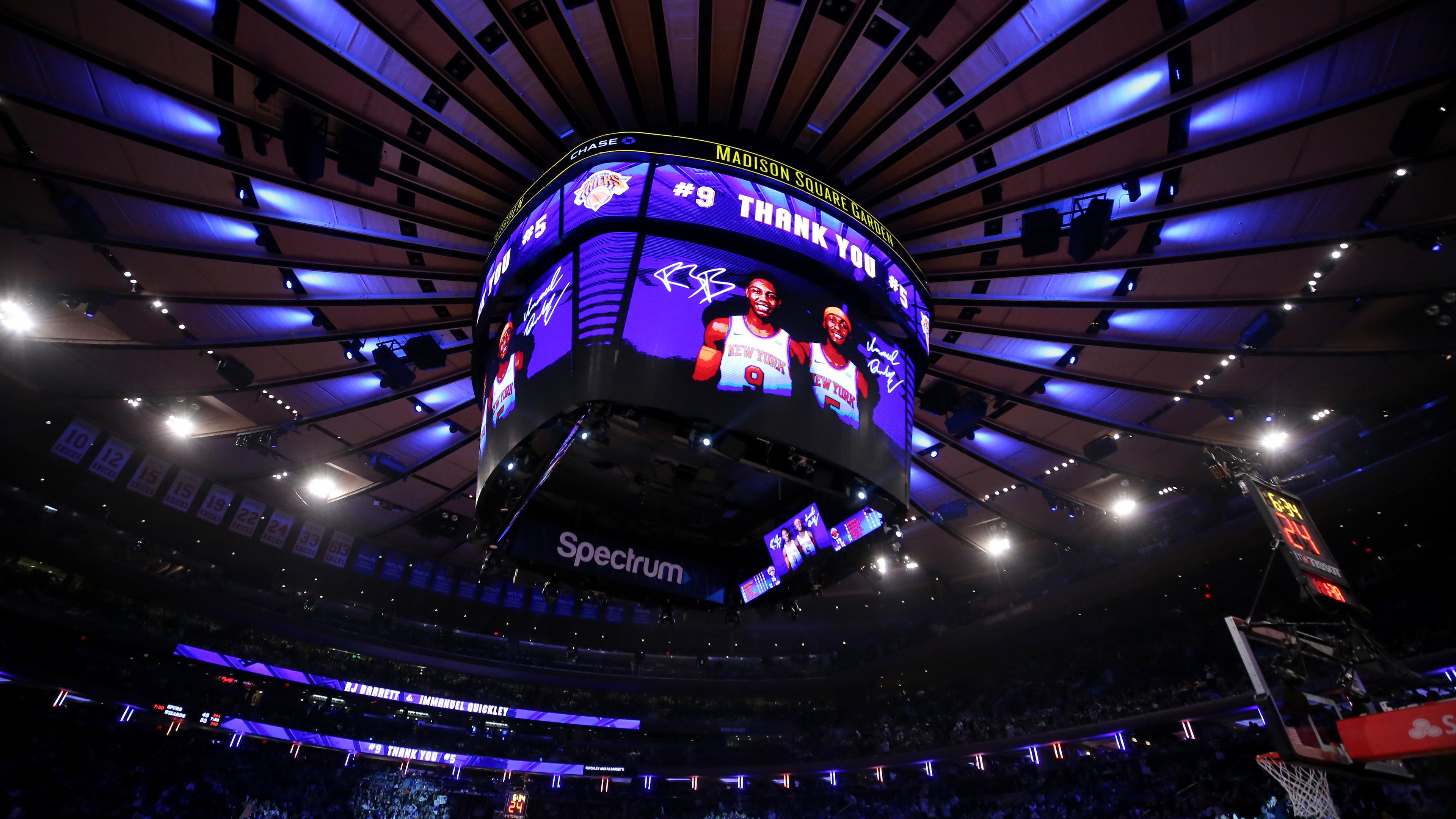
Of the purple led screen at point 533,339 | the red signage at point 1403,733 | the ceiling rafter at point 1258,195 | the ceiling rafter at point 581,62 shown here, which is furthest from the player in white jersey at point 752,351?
the red signage at point 1403,733

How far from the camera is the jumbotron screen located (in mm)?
9320

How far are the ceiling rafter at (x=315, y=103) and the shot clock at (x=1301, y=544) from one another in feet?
47.0

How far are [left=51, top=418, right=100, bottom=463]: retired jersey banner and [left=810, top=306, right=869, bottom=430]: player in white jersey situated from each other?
25927 millimetres

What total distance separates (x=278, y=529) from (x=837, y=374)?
27479 mm

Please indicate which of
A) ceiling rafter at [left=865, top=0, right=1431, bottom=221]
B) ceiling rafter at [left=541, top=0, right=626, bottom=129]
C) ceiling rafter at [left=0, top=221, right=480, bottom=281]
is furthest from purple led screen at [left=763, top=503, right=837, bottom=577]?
ceiling rafter at [left=541, top=0, right=626, bottom=129]

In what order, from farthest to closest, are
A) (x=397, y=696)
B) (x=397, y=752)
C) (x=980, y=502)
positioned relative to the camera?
(x=397, y=696) → (x=397, y=752) → (x=980, y=502)

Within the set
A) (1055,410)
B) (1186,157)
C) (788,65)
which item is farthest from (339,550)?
(1186,157)

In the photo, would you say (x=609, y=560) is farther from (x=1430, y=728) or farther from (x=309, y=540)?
(x=309, y=540)

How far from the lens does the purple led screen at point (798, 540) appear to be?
11273 mm

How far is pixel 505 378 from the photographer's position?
35.4 ft

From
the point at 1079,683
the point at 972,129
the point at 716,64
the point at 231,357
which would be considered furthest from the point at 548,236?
the point at 1079,683

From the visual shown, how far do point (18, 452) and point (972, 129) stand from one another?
101 feet

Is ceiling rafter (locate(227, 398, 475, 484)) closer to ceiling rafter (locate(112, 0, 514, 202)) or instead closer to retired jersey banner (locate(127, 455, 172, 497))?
retired jersey banner (locate(127, 455, 172, 497))

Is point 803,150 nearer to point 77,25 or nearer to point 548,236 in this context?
point 548,236
